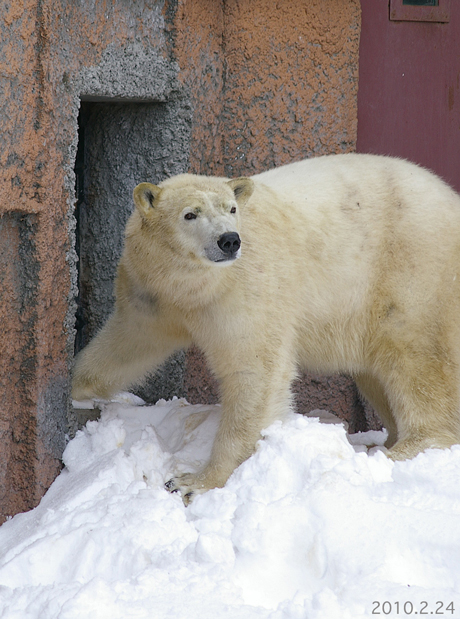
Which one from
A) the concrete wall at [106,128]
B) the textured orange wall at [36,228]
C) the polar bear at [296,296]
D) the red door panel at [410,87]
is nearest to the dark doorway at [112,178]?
the concrete wall at [106,128]

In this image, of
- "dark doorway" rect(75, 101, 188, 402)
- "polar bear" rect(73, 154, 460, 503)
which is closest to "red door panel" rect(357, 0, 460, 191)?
"polar bear" rect(73, 154, 460, 503)

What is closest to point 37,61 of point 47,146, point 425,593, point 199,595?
point 47,146

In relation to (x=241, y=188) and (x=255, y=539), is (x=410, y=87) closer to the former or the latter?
(x=241, y=188)

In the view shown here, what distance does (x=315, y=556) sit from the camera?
8.57 ft

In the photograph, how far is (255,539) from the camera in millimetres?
2697

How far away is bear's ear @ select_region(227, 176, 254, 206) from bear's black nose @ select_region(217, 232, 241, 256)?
40 centimetres

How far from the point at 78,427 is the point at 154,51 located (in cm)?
183

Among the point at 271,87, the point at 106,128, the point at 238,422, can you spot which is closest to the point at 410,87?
the point at 271,87

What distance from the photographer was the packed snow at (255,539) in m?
2.41

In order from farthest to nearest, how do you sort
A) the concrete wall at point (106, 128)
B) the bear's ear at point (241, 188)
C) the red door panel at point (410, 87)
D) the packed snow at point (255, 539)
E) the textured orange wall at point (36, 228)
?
the red door panel at point (410, 87)
the bear's ear at point (241, 188)
the concrete wall at point (106, 128)
the textured orange wall at point (36, 228)
the packed snow at point (255, 539)

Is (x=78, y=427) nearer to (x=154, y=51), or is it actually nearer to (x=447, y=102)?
(x=154, y=51)

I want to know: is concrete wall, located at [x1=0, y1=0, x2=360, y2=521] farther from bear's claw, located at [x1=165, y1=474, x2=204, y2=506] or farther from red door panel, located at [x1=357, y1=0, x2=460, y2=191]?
bear's claw, located at [x1=165, y1=474, x2=204, y2=506]

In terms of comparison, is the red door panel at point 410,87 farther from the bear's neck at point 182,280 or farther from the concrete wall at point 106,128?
the bear's neck at point 182,280

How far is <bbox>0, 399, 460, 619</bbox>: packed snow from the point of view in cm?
241
